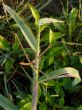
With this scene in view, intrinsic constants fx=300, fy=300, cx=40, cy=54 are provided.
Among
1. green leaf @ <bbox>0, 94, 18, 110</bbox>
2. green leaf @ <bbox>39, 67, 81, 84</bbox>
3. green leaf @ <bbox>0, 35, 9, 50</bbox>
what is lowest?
green leaf @ <bbox>0, 94, 18, 110</bbox>

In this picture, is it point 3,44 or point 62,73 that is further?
point 3,44

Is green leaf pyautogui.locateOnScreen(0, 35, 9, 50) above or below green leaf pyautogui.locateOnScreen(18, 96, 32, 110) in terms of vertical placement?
above

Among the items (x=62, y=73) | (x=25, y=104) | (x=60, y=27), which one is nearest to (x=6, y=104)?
(x=25, y=104)

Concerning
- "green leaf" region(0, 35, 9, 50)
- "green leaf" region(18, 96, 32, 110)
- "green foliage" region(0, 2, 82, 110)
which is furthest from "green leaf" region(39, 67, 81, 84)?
"green leaf" region(0, 35, 9, 50)

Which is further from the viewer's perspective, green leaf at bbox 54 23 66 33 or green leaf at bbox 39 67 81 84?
green leaf at bbox 54 23 66 33

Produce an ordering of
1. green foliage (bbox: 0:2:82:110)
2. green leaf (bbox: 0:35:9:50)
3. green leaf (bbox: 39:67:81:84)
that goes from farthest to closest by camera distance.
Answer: green leaf (bbox: 0:35:9:50) < green foliage (bbox: 0:2:82:110) < green leaf (bbox: 39:67:81:84)

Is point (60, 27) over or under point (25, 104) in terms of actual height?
over

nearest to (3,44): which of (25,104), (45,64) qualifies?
(45,64)

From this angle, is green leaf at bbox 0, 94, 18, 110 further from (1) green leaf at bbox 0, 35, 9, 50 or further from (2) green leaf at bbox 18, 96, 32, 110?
(1) green leaf at bbox 0, 35, 9, 50

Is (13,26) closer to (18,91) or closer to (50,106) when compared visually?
(18,91)

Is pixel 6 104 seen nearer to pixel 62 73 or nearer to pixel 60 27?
pixel 62 73

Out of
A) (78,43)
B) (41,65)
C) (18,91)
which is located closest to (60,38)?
(78,43)
